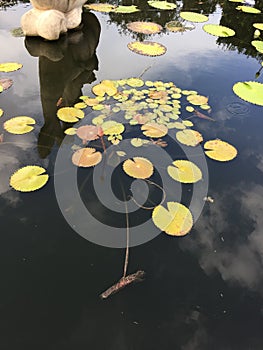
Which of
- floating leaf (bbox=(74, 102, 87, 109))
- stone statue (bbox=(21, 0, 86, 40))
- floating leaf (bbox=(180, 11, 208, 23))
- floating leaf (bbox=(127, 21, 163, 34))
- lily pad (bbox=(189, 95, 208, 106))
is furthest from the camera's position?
floating leaf (bbox=(180, 11, 208, 23))

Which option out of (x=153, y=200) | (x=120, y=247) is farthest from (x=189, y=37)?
(x=120, y=247)

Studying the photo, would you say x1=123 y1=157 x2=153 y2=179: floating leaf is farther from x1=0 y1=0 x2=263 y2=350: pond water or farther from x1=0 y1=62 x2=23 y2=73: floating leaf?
x1=0 y1=62 x2=23 y2=73: floating leaf

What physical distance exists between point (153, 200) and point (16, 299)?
1014 millimetres

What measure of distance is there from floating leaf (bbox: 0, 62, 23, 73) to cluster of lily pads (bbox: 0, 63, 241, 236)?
0.01 metres

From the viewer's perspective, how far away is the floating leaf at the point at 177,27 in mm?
4713

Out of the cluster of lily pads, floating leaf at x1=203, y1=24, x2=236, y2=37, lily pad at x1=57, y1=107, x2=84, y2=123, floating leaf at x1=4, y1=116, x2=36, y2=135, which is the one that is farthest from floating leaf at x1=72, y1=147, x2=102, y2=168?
floating leaf at x1=203, y1=24, x2=236, y2=37

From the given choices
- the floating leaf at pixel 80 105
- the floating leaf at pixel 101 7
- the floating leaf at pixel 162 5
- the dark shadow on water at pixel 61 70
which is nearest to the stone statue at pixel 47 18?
the dark shadow on water at pixel 61 70

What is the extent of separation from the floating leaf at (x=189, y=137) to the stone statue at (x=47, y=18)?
88.0 inches

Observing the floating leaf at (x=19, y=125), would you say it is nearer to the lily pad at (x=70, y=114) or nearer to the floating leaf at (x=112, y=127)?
the lily pad at (x=70, y=114)

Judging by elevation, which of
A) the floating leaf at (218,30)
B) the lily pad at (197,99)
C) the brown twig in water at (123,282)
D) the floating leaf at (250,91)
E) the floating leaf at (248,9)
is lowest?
the brown twig in water at (123,282)

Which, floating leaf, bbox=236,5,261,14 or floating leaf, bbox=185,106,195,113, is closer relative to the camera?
floating leaf, bbox=185,106,195,113

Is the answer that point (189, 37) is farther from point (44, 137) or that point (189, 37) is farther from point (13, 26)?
point (44, 137)

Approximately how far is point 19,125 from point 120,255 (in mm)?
1481

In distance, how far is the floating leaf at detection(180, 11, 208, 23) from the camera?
199 inches
